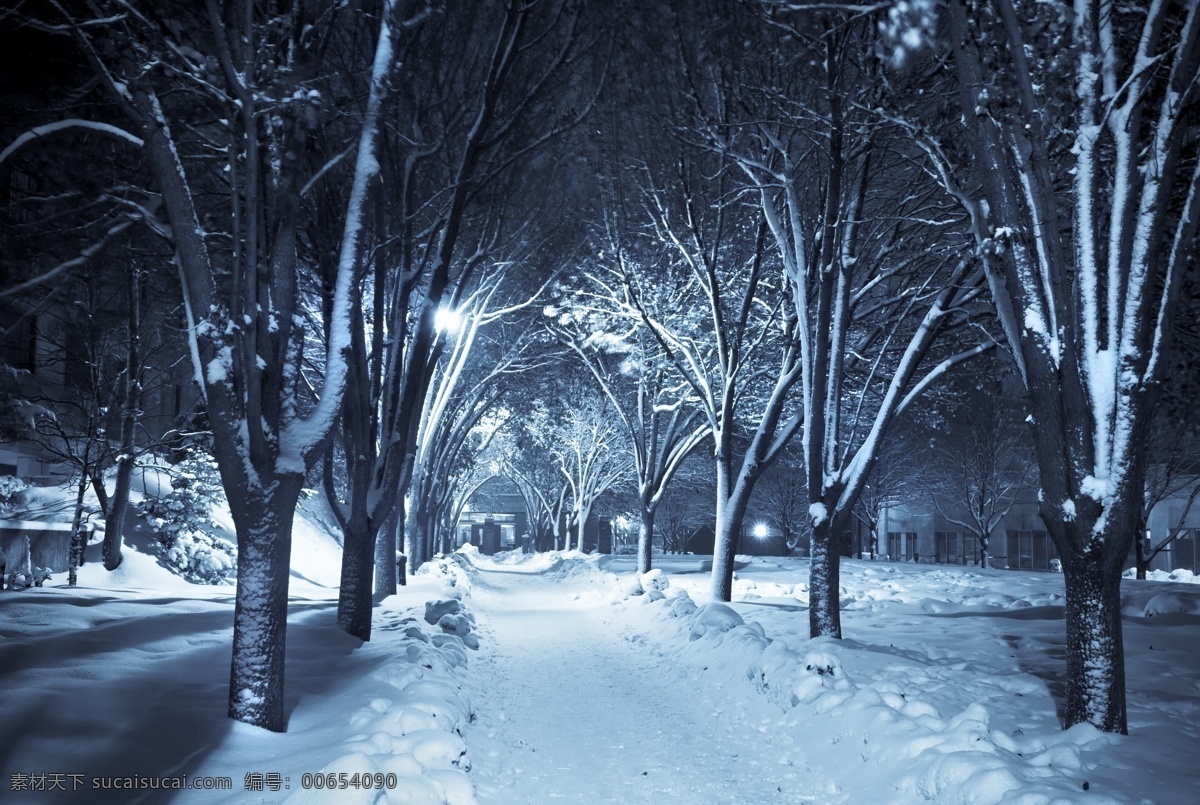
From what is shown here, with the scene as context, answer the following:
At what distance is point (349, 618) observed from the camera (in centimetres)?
983

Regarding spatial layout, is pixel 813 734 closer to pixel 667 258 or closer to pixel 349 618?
→ pixel 349 618

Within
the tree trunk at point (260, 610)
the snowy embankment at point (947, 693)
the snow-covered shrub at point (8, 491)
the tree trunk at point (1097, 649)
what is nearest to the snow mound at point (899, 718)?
the snowy embankment at point (947, 693)

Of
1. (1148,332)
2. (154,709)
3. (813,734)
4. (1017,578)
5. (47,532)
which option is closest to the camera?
(154,709)

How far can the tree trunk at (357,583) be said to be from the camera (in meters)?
9.82

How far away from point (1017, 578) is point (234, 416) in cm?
2646

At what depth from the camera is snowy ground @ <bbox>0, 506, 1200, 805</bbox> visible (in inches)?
178

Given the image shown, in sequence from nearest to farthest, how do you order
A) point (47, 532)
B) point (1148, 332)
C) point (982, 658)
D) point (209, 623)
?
point (1148, 332), point (209, 623), point (982, 658), point (47, 532)

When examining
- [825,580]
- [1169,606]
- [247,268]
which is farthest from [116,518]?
[1169,606]

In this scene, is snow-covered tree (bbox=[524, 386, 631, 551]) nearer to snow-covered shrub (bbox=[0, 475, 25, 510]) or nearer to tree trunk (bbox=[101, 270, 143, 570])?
tree trunk (bbox=[101, 270, 143, 570])

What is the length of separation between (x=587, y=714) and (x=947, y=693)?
11.0 feet

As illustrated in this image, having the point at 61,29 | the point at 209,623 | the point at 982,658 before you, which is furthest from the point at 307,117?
the point at 982,658

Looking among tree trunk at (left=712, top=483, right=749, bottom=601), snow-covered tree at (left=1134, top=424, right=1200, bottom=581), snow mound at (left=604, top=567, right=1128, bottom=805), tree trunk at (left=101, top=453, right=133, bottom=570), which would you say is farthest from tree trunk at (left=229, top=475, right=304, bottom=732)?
snow-covered tree at (left=1134, top=424, right=1200, bottom=581)

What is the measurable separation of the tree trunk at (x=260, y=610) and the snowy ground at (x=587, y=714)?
8.6 inches

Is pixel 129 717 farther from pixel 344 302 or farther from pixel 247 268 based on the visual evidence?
pixel 344 302
